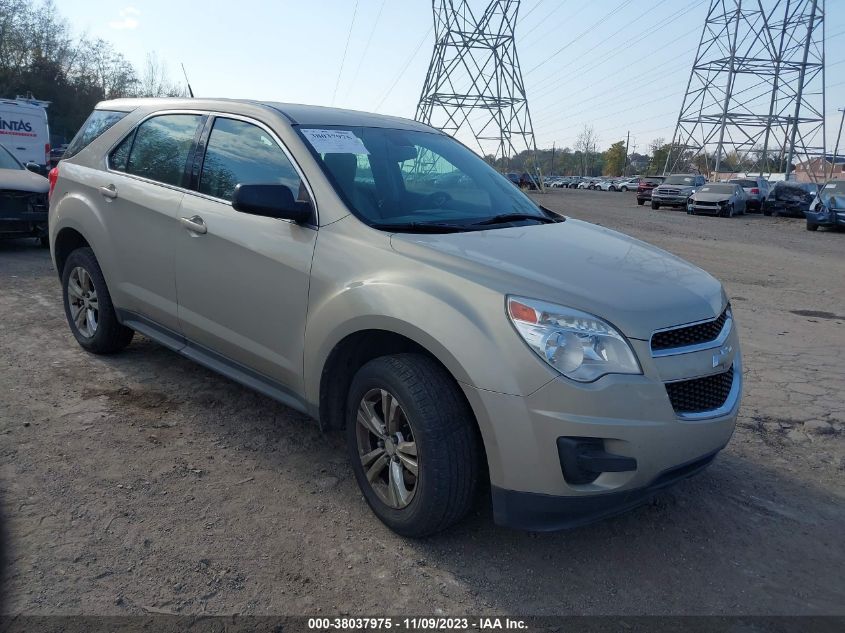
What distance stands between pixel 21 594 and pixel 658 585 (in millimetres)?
2369

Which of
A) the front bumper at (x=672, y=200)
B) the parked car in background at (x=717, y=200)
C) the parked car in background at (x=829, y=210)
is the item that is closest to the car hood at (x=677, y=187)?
the front bumper at (x=672, y=200)

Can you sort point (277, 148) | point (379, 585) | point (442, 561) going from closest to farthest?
1. point (379, 585)
2. point (442, 561)
3. point (277, 148)

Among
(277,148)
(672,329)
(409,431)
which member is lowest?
(409,431)

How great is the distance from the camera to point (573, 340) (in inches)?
100

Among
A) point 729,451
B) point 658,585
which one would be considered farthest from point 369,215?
point 729,451

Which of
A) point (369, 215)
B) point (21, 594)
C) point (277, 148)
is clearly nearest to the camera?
point (21, 594)

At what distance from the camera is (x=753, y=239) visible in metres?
18.5

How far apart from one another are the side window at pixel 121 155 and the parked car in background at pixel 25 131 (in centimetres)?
1611

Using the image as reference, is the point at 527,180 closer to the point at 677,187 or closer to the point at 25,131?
the point at 677,187

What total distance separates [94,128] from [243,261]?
2.40m

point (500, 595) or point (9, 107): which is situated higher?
point (9, 107)

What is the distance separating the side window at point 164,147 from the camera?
4.16 metres

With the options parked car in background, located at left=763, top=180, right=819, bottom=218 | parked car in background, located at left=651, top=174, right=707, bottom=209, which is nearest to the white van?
parked car in background, located at left=651, top=174, right=707, bottom=209

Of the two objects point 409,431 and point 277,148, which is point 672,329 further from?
point 277,148
